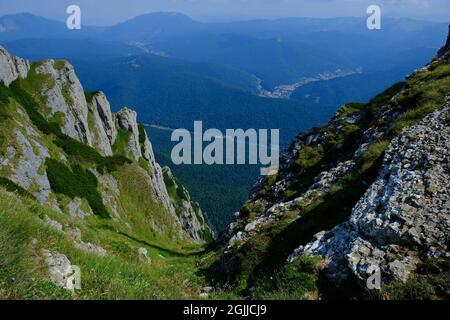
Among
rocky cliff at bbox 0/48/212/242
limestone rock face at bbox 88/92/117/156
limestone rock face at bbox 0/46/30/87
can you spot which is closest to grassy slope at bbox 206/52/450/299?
rocky cliff at bbox 0/48/212/242

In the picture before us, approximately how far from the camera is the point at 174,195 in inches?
6949

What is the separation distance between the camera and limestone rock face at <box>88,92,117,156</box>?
127 m

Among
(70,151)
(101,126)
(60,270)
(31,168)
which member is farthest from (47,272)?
(101,126)

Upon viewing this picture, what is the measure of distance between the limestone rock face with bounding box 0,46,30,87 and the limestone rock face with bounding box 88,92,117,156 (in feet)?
82.2

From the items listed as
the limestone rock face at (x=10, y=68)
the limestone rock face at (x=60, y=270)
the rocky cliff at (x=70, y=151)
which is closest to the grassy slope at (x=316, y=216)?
the limestone rock face at (x=60, y=270)

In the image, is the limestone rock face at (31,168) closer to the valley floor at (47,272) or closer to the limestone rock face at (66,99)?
the limestone rock face at (66,99)

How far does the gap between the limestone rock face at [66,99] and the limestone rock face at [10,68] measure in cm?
597

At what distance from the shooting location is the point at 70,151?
8956 cm

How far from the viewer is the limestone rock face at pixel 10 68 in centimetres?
10125

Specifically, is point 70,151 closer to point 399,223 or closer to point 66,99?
point 66,99

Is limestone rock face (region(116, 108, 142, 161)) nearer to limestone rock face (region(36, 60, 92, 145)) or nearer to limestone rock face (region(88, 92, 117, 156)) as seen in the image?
limestone rock face (region(88, 92, 117, 156))
